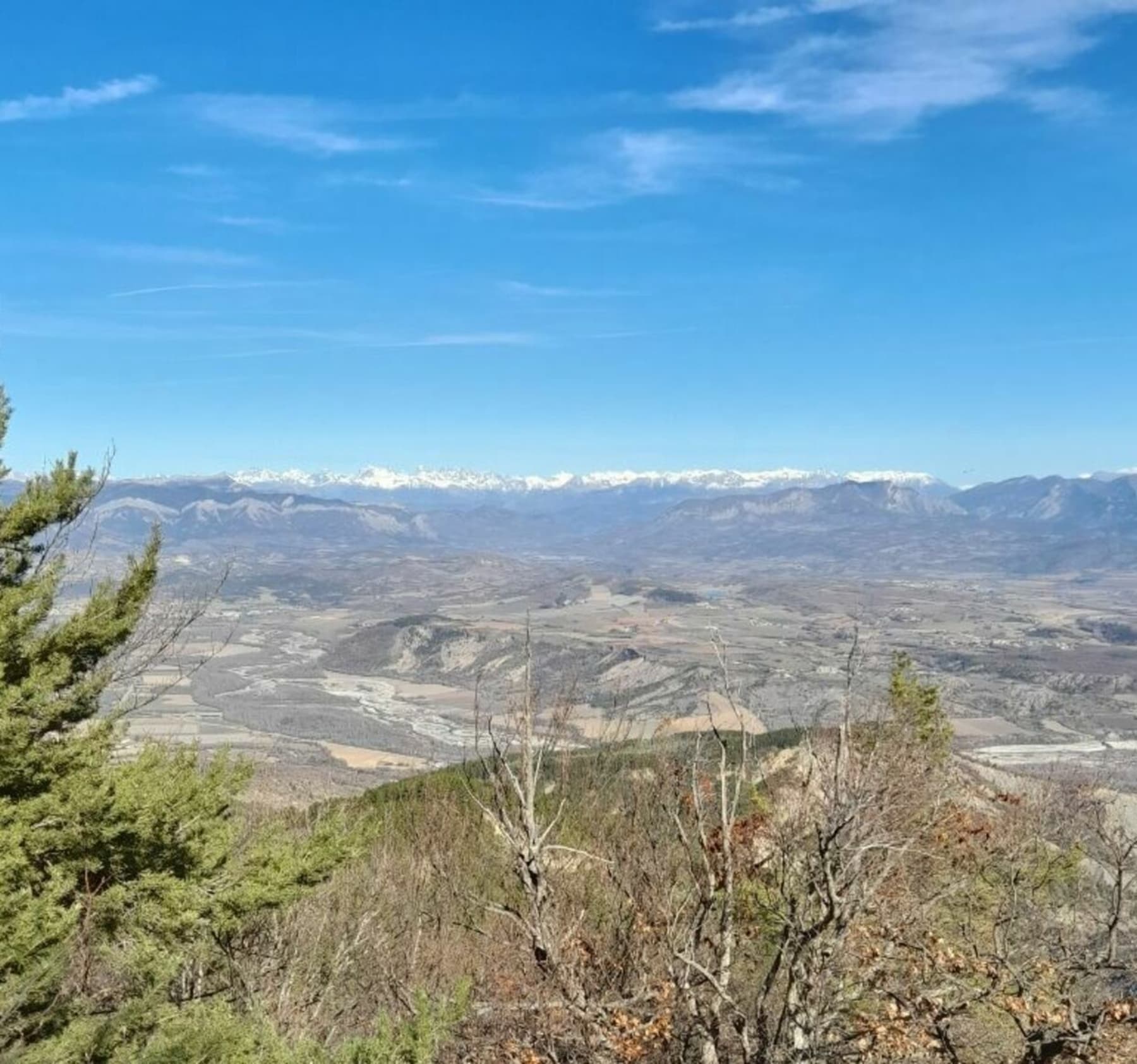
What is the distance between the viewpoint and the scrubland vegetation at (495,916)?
23.8 feet

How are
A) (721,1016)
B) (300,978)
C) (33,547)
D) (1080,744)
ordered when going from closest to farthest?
(721,1016) < (33,547) < (300,978) < (1080,744)

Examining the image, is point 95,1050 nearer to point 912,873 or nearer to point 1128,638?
point 912,873

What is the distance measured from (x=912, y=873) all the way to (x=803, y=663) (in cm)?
12409

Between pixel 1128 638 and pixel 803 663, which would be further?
pixel 1128 638

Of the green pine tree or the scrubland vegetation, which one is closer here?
the scrubland vegetation

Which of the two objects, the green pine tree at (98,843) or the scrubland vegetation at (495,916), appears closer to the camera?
the scrubland vegetation at (495,916)

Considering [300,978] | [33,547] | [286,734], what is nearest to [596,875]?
[300,978]

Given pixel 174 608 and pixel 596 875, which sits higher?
pixel 174 608

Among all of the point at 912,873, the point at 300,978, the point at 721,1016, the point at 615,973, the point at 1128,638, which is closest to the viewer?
the point at 721,1016

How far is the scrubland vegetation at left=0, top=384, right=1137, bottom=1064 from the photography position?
23.8 ft

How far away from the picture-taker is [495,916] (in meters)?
16.1

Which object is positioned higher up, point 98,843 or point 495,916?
point 98,843

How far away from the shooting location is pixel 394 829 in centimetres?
2020

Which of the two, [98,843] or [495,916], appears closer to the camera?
[98,843]
